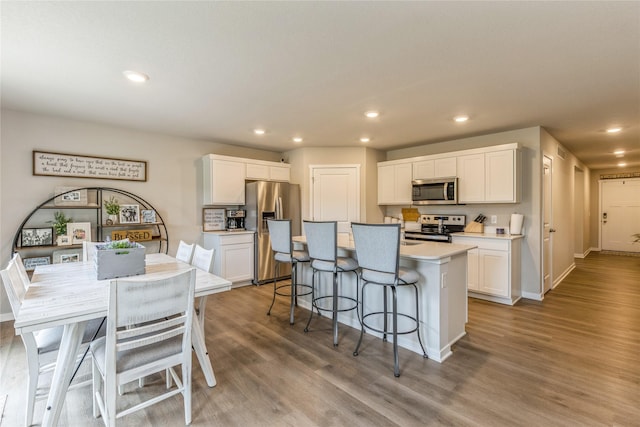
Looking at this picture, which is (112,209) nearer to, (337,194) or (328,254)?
(328,254)

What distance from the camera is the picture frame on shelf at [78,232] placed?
3.66 m

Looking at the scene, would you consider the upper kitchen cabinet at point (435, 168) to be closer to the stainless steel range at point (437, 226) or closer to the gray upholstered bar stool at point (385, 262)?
the stainless steel range at point (437, 226)

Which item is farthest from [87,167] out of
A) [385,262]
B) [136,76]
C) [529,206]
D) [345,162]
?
[529,206]

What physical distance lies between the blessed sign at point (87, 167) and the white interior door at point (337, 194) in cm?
266

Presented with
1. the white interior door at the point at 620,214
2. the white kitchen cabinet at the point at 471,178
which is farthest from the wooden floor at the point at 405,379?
the white interior door at the point at 620,214

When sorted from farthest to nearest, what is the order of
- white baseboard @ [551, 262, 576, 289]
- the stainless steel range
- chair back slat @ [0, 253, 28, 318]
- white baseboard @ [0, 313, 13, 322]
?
white baseboard @ [551, 262, 576, 289], the stainless steel range, white baseboard @ [0, 313, 13, 322], chair back slat @ [0, 253, 28, 318]

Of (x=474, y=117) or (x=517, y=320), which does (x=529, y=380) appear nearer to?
(x=517, y=320)

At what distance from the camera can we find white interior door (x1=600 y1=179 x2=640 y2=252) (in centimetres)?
767

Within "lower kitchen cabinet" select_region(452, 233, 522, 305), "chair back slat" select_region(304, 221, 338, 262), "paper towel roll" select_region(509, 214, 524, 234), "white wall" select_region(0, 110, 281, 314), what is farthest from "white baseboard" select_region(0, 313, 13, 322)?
"paper towel roll" select_region(509, 214, 524, 234)

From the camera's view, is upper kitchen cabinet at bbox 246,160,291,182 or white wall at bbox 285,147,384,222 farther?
white wall at bbox 285,147,384,222

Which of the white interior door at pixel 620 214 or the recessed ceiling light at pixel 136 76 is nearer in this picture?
the recessed ceiling light at pixel 136 76

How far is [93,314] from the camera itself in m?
1.58

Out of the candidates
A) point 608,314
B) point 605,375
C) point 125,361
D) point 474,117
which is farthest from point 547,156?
point 125,361

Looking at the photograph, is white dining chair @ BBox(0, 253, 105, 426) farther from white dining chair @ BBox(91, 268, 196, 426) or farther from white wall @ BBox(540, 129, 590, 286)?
white wall @ BBox(540, 129, 590, 286)
